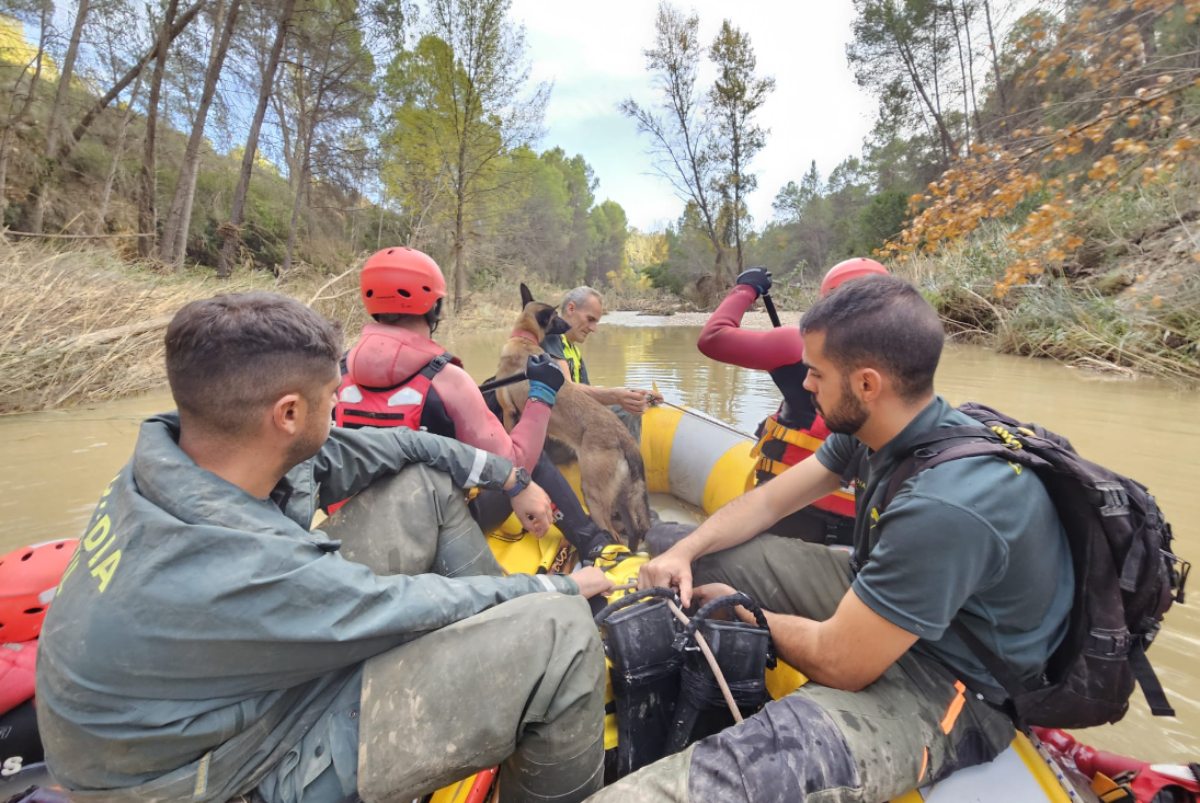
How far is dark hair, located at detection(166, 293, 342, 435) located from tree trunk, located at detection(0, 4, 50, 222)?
10.5 meters

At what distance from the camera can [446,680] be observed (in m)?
1.24

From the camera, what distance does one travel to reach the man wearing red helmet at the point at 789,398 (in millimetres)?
2740

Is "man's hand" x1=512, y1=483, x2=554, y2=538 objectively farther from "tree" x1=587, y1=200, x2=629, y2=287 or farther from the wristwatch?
"tree" x1=587, y1=200, x2=629, y2=287

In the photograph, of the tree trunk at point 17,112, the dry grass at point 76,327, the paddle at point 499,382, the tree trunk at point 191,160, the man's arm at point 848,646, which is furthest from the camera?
the tree trunk at point 191,160

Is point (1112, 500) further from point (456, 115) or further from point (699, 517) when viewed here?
point (456, 115)

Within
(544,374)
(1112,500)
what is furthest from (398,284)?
(1112,500)

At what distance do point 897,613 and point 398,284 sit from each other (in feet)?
7.05

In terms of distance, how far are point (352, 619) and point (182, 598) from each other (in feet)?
0.97

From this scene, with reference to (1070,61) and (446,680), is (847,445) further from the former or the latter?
(1070,61)

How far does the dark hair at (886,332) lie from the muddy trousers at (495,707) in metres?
0.97

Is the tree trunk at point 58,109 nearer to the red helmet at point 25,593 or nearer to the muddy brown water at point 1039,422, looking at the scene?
the muddy brown water at point 1039,422

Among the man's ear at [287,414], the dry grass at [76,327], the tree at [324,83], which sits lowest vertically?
the man's ear at [287,414]

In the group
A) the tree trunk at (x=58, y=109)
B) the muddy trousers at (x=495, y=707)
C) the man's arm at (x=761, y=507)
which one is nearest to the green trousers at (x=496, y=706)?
the muddy trousers at (x=495, y=707)

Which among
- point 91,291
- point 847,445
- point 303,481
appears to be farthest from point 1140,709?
point 91,291
